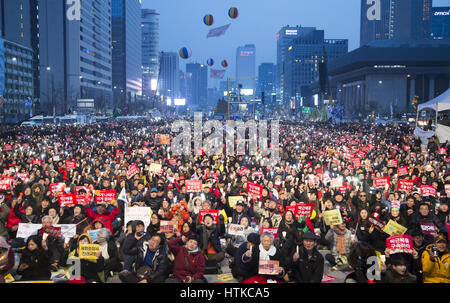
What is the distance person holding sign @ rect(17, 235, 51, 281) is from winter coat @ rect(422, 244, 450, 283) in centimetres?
653

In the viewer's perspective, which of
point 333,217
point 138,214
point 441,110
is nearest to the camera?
point 333,217

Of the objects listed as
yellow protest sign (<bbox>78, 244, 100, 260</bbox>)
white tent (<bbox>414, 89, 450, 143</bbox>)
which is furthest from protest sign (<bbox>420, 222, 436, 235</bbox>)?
white tent (<bbox>414, 89, 450, 143</bbox>)

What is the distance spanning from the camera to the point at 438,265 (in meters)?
7.52

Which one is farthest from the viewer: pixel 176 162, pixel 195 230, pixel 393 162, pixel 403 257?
pixel 176 162

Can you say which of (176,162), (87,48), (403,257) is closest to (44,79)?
(87,48)

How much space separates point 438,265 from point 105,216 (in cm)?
715

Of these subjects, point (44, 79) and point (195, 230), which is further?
point (44, 79)

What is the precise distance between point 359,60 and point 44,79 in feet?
265

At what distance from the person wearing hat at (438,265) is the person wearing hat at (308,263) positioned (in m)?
1.69

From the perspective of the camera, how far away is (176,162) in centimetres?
2125

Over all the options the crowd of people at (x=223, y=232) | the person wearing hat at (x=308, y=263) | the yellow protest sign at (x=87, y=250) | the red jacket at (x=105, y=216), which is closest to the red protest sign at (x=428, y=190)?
the crowd of people at (x=223, y=232)

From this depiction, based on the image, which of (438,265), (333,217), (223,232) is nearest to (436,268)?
(438,265)

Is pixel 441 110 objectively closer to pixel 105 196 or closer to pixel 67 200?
pixel 105 196
